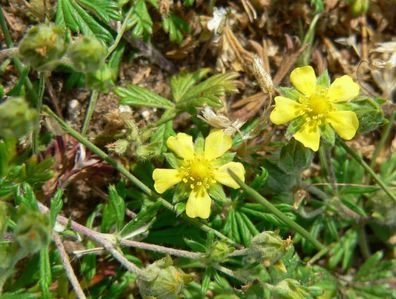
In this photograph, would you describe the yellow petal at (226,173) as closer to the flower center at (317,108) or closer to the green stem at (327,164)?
the flower center at (317,108)

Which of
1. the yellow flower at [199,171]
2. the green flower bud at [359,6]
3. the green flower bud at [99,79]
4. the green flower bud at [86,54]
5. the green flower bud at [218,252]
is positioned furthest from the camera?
the green flower bud at [359,6]

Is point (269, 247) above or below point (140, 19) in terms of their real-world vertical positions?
below

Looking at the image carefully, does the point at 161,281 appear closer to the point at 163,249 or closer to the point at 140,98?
the point at 163,249

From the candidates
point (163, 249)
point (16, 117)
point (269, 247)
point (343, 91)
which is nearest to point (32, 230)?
point (16, 117)

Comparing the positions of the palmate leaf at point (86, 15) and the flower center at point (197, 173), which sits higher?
the palmate leaf at point (86, 15)

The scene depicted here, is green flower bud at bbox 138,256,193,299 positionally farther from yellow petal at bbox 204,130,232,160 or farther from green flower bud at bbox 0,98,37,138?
green flower bud at bbox 0,98,37,138

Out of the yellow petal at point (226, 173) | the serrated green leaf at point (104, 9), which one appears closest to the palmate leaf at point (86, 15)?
the serrated green leaf at point (104, 9)

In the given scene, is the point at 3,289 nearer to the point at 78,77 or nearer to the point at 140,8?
the point at 78,77
